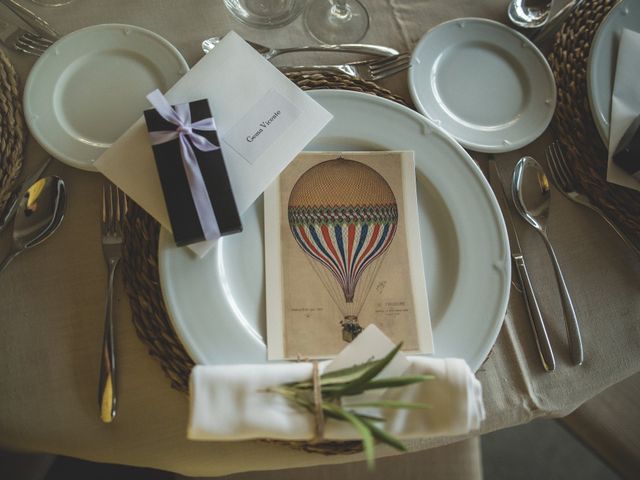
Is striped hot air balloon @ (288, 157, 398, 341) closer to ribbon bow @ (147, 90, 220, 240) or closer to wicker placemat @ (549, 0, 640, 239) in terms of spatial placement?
ribbon bow @ (147, 90, 220, 240)

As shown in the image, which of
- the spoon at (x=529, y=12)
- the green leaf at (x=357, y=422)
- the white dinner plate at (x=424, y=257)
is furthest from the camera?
the spoon at (x=529, y=12)

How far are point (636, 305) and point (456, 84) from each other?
0.38 m

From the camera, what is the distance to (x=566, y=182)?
2.07 feet

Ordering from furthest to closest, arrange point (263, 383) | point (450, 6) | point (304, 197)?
1. point (450, 6)
2. point (304, 197)
3. point (263, 383)

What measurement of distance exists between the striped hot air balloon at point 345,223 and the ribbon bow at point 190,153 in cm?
10

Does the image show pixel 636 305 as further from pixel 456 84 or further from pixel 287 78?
pixel 287 78

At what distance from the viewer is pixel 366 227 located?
1.86 feet

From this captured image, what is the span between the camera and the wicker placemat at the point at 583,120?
2.01 ft

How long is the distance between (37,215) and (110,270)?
0.11 m

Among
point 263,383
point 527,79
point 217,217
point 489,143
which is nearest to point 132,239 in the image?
point 217,217

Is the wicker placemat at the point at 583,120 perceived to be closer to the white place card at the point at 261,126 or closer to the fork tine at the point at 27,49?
the white place card at the point at 261,126

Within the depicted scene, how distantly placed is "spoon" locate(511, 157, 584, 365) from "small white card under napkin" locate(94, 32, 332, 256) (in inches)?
10.8

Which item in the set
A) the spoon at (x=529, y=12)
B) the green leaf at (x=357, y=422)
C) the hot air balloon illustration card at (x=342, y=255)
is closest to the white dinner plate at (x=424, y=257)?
the hot air balloon illustration card at (x=342, y=255)

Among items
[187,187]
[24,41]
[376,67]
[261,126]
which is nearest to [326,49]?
[376,67]
